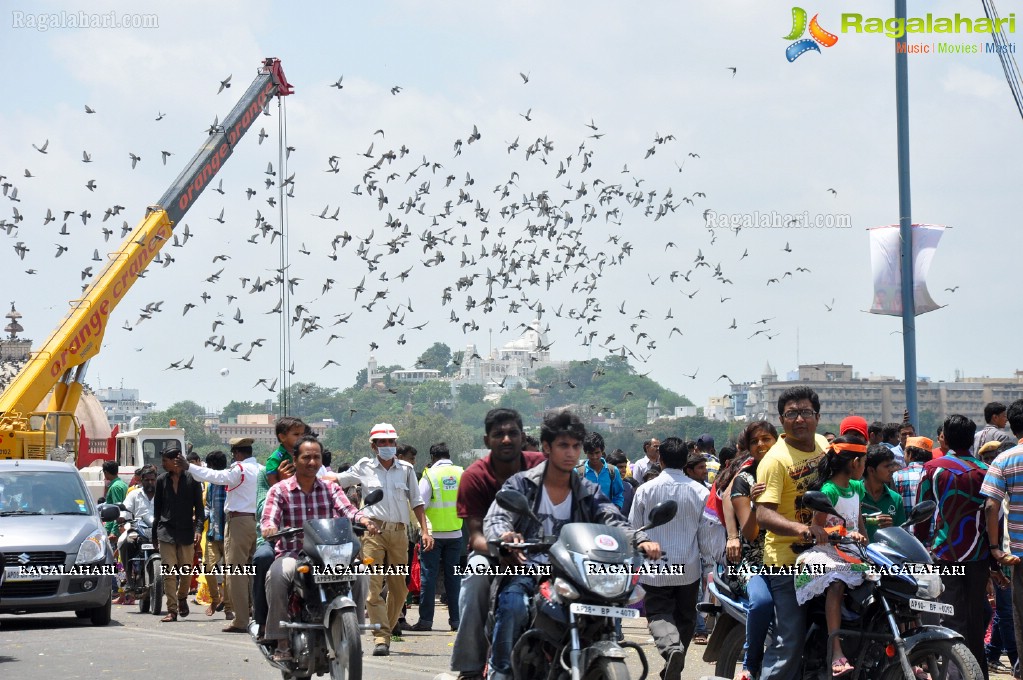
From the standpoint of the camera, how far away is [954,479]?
30.4 ft

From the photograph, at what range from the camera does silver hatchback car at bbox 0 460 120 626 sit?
13.6 m

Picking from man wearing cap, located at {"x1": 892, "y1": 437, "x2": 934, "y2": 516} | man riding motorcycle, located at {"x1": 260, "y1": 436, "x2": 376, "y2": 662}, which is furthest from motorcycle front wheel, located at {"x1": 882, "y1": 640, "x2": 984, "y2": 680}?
man wearing cap, located at {"x1": 892, "y1": 437, "x2": 934, "y2": 516}

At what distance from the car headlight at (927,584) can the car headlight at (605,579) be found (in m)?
1.43

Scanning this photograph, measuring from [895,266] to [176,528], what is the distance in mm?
8188

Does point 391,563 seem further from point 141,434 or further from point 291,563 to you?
point 141,434

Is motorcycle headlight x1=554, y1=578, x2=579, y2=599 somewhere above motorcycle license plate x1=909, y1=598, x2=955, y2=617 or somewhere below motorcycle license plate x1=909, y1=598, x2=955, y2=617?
above

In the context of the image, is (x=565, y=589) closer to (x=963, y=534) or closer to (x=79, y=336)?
(x=963, y=534)

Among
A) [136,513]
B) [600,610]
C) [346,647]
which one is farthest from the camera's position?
[136,513]

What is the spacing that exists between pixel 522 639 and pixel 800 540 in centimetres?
150

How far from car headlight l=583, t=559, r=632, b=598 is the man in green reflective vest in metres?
7.24

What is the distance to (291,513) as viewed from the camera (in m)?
9.16

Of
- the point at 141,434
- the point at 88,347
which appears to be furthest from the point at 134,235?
the point at 141,434

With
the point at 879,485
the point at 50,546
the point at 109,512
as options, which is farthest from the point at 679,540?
the point at 50,546

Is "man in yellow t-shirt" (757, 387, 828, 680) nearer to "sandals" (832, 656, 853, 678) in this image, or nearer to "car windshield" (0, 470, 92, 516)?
"sandals" (832, 656, 853, 678)
